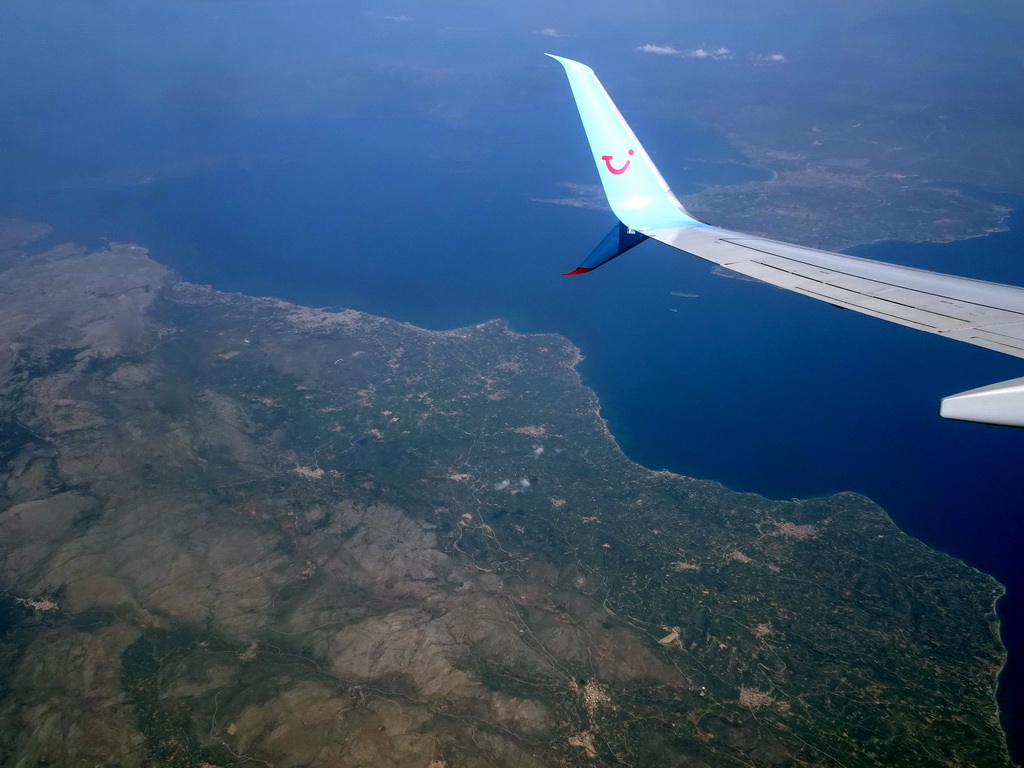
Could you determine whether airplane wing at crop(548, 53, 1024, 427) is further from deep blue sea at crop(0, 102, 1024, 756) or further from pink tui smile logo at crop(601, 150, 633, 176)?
deep blue sea at crop(0, 102, 1024, 756)

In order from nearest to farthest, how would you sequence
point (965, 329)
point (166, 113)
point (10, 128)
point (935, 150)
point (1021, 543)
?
point (965, 329) → point (1021, 543) → point (935, 150) → point (10, 128) → point (166, 113)

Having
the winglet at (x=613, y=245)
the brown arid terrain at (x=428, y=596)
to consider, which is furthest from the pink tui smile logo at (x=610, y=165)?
the brown arid terrain at (x=428, y=596)

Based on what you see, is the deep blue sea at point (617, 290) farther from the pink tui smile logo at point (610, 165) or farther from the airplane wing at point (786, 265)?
the pink tui smile logo at point (610, 165)

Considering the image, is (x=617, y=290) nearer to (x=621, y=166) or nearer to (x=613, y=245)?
(x=621, y=166)

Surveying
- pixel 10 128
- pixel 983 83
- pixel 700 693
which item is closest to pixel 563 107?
pixel 983 83

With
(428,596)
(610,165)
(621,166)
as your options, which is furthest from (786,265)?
(428,596)

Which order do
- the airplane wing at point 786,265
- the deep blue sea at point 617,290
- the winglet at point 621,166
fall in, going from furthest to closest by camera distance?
1. the deep blue sea at point 617,290
2. the winglet at point 621,166
3. the airplane wing at point 786,265

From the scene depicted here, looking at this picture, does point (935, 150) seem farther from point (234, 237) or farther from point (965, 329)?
point (965, 329)

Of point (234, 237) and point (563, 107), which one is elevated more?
point (563, 107)
